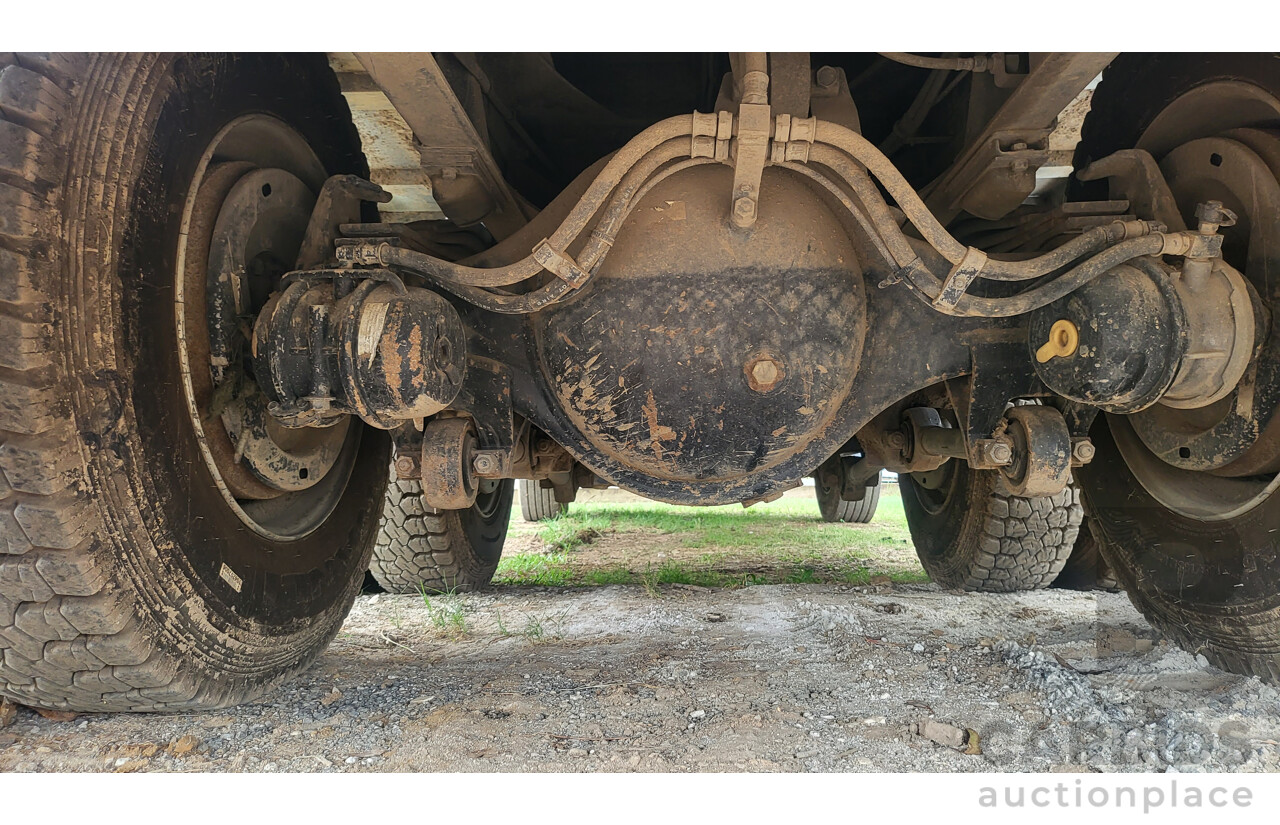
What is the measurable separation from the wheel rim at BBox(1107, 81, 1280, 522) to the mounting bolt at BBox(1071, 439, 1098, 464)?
0.18m

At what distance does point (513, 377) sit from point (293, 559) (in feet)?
2.05

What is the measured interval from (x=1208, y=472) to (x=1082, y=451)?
311 millimetres

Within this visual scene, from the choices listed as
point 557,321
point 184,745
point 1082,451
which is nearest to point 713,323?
point 557,321

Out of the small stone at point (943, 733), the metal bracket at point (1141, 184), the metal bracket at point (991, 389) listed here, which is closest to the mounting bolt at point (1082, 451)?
the metal bracket at point (991, 389)

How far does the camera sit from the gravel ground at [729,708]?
1.37 m

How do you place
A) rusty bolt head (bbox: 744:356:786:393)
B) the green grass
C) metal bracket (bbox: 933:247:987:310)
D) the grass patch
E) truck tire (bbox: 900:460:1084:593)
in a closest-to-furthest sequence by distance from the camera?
metal bracket (bbox: 933:247:987:310), rusty bolt head (bbox: 744:356:786:393), the grass patch, truck tire (bbox: 900:460:1084:593), the green grass

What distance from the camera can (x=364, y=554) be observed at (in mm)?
1926

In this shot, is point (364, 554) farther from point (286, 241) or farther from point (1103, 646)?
point (1103, 646)

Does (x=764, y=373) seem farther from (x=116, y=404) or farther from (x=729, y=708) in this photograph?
(x=116, y=404)

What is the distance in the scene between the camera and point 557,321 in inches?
61.1

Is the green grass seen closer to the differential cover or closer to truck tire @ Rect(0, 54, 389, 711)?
the differential cover

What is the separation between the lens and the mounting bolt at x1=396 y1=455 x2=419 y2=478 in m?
1.66

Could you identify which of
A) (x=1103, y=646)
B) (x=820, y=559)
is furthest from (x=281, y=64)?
(x=820, y=559)

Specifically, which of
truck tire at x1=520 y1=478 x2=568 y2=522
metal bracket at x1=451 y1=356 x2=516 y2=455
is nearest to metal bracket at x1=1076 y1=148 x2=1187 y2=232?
metal bracket at x1=451 y1=356 x2=516 y2=455
